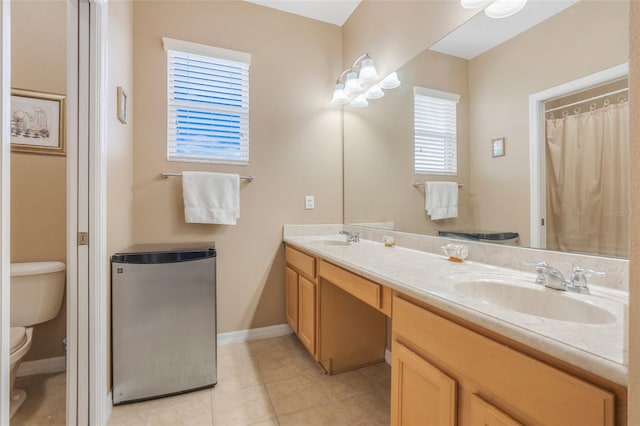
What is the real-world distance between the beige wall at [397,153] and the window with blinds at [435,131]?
35 millimetres

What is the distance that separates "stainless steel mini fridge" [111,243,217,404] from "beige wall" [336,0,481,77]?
70.6 inches

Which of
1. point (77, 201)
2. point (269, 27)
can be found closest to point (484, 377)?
point (77, 201)

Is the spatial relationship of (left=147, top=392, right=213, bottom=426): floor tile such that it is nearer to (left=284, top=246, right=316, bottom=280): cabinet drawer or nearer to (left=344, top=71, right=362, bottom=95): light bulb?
(left=284, top=246, right=316, bottom=280): cabinet drawer

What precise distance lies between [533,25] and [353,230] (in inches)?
67.0

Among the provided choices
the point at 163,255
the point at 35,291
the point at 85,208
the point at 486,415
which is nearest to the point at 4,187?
the point at 85,208

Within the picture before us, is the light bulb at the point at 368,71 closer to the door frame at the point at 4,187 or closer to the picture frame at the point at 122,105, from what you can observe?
the picture frame at the point at 122,105

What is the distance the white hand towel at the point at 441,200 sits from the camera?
1.53 metres

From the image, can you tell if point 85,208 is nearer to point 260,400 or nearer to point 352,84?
point 260,400

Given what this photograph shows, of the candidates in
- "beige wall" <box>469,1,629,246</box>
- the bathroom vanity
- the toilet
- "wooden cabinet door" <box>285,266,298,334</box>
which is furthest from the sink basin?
the toilet

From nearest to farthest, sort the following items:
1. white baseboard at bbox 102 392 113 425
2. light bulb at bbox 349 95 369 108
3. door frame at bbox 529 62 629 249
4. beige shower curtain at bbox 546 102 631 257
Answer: beige shower curtain at bbox 546 102 631 257 < door frame at bbox 529 62 629 249 < white baseboard at bbox 102 392 113 425 < light bulb at bbox 349 95 369 108

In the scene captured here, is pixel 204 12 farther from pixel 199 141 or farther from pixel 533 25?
pixel 533 25

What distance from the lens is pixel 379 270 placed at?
1.20m

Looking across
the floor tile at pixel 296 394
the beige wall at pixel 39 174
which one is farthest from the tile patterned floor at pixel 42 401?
the floor tile at pixel 296 394

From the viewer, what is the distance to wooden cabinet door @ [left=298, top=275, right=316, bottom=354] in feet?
6.11
